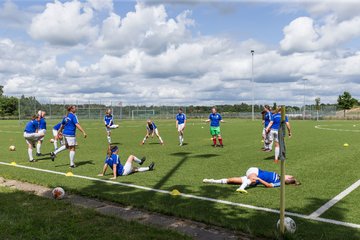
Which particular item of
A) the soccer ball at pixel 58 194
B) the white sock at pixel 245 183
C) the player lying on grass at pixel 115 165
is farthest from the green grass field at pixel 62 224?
the white sock at pixel 245 183

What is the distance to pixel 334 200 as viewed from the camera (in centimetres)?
740

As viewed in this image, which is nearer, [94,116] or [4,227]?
[4,227]

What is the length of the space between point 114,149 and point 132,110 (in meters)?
66.3

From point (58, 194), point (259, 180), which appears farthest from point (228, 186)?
point (58, 194)

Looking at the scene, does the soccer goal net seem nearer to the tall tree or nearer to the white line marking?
the tall tree

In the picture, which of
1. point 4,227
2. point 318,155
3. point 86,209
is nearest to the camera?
point 4,227

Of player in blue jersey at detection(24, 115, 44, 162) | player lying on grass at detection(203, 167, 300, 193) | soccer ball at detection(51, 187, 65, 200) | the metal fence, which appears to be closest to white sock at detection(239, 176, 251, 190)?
player lying on grass at detection(203, 167, 300, 193)

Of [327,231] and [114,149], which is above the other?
[114,149]

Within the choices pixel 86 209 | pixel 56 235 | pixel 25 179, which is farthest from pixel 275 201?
pixel 25 179

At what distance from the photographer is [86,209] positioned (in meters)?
6.84

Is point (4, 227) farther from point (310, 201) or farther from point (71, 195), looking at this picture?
point (310, 201)

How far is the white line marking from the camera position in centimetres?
652

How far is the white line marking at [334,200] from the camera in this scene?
257 inches

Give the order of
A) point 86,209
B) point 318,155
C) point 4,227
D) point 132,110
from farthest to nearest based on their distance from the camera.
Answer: point 132,110, point 318,155, point 86,209, point 4,227
